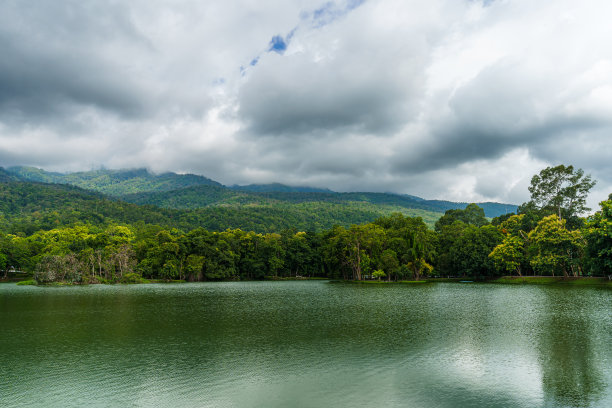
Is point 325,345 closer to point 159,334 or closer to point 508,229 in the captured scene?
point 159,334

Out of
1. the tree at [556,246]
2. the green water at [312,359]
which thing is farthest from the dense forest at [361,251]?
the green water at [312,359]

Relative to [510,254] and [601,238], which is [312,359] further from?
[510,254]

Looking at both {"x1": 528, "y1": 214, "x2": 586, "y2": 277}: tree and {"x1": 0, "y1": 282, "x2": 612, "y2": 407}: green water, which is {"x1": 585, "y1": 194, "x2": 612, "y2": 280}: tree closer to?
{"x1": 528, "y1": 214, "x2": 586, "y2": 277}: tree

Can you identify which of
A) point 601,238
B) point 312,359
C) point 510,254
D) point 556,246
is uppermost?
point 601,238

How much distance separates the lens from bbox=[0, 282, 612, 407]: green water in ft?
46.5

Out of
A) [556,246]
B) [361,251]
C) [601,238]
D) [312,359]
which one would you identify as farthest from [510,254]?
[312,359]

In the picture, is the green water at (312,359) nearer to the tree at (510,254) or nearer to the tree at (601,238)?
the tree at (601,238)

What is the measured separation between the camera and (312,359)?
19250 mm

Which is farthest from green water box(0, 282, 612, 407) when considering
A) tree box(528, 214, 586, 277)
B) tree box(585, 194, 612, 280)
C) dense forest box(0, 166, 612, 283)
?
dense forest box(0, 166, 612, 283)

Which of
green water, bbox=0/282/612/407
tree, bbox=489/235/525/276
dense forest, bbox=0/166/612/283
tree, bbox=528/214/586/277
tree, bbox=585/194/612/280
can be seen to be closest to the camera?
green water, bbox=0/282/612/407

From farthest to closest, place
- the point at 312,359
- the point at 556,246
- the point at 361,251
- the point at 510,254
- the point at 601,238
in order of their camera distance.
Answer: the point at 361,251 → the point at 510,254 → the point at 556,246 → the point at 601,238 → the point at 312,359

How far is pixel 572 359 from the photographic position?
1869 cm

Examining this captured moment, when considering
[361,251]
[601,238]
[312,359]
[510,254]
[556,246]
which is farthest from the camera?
[361,251]

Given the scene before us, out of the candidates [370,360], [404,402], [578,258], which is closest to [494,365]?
[370,360]
